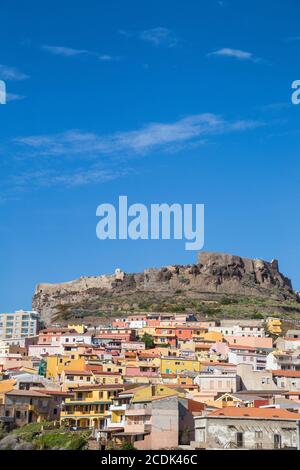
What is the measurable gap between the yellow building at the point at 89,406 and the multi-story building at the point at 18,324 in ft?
147

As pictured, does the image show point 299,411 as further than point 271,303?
No

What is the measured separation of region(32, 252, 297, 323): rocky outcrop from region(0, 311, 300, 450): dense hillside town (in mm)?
22928

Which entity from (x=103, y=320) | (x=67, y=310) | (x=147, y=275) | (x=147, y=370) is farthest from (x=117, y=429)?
(x=147, y=275)

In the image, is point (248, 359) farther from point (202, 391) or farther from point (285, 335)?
point (285, 335)

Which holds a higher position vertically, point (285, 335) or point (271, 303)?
point (271, 303)

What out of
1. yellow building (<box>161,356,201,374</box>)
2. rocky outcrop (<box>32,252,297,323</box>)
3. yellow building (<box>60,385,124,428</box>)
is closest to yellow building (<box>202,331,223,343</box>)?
yellow building (<box>161,356,201,374</box>)

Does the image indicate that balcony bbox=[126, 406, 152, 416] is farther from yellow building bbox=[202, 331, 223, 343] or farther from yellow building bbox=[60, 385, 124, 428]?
yellow building bbox=[202, 331, 223, 343]

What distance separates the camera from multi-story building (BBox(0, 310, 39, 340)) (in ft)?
334

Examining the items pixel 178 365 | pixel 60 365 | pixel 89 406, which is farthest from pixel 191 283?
pixel 89 406

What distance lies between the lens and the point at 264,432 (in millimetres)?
43469

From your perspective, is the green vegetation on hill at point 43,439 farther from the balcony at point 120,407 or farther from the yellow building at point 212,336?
the yellow building at point 212,336

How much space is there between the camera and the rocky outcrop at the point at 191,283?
4801 inches

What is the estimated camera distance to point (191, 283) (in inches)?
4808
